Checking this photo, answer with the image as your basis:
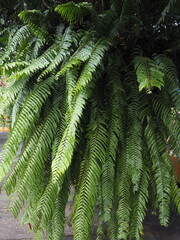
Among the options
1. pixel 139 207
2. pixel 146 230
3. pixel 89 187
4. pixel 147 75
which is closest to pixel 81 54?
pixel 147 75

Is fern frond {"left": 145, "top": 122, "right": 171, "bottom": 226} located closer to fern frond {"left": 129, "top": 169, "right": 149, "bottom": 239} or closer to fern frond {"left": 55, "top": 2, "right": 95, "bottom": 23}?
fern frond {"left": 129, "top": 169, "right": 149, "bottom": 239}

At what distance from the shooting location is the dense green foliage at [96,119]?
73 centimetres

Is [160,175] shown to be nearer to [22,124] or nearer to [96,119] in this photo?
[96,119]

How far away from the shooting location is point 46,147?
80cm

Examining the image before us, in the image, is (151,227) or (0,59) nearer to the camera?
(0,59)

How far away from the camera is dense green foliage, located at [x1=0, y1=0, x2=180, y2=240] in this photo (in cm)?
73

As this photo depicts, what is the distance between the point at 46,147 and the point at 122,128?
0.29 meters

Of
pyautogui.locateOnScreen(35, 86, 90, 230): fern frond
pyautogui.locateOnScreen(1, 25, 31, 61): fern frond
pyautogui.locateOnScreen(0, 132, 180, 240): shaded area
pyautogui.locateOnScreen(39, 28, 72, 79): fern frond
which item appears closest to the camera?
pyautogui.locateOnScreen(35, 86, 90, 230): fern frond

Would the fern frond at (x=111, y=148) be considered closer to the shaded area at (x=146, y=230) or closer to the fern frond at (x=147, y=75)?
the fern frond at (x=147, y=75)

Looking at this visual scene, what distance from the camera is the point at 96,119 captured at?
0.81m

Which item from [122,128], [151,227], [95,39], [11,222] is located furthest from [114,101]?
[11,222]

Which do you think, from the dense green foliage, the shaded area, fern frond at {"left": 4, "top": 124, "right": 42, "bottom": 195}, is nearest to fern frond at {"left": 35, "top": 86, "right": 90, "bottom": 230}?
the dense green foliage

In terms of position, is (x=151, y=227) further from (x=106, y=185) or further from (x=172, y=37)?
(x=172, y=37)

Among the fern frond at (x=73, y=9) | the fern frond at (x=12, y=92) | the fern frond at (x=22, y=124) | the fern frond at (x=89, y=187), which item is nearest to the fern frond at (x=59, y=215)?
the fern frond at (x=89, y=187)
